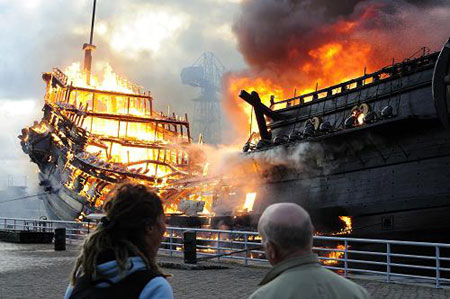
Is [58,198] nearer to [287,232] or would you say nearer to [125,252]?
[125,252]

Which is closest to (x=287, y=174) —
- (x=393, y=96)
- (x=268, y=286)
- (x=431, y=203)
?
(x=393, y=96)

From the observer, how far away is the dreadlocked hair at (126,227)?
2.63m

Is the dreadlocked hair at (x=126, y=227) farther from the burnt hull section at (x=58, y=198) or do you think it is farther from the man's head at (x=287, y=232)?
the burnt hull section at (x=58, y=198)

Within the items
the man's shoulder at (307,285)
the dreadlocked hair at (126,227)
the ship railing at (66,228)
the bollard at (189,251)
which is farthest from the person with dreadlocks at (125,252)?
the ship railing at (66,228)

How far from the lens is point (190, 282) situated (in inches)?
508

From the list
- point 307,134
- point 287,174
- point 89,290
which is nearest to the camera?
point 89,290

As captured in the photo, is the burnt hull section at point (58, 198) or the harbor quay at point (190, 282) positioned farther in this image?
the burnt hull section at point (58, 198)

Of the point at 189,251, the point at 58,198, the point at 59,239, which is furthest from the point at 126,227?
the point at 58,198

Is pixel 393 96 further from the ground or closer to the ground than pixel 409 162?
further from the ground

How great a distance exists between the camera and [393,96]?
19.4 m

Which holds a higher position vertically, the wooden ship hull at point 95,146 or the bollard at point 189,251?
the wooden ship hull at point 95,146

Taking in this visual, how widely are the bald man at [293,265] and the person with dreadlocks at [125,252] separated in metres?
0.56

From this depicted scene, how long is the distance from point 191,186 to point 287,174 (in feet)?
32.7

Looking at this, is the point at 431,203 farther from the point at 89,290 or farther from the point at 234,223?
the point at 89,290
